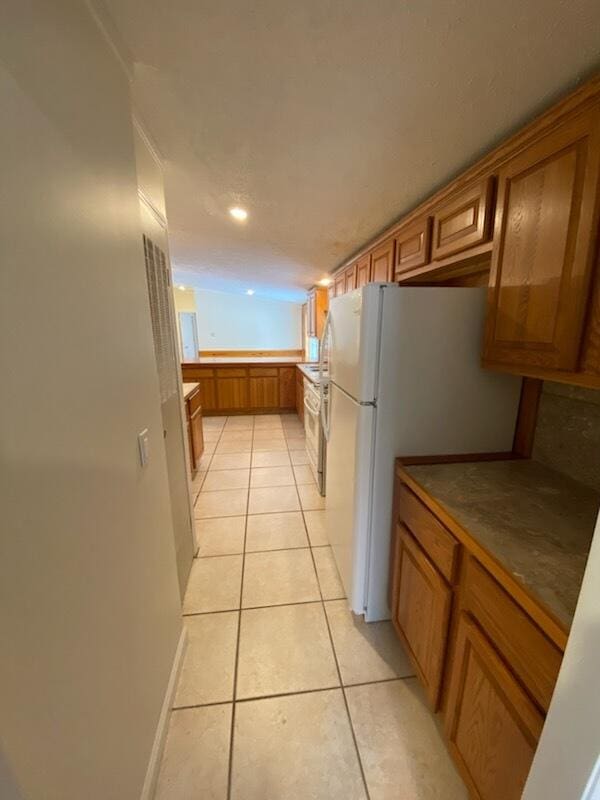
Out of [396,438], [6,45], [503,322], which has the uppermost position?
[6,45]

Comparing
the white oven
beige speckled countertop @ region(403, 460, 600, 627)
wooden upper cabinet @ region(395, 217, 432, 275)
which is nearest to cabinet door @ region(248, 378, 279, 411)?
the white oven

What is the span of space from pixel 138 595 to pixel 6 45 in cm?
129

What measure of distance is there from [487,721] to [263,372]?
475 cm

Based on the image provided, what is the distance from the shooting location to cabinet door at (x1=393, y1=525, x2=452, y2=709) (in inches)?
42.5

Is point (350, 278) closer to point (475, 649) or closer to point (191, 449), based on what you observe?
point (191, 449)

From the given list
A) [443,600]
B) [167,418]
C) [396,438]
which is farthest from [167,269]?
[443,600]

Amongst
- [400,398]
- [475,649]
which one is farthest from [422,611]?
[400,398]

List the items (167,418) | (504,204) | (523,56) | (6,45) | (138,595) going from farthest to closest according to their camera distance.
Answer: (167,418) → (504,204) → (138,595) → (523,56) → (6,45)

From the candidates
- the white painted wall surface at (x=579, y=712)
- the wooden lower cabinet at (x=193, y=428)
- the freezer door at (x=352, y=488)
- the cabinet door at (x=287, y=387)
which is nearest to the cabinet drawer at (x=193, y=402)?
the wooden lower cabinet at (x=193, y=428)

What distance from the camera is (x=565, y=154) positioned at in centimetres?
87

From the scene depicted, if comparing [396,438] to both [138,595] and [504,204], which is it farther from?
[138,595]

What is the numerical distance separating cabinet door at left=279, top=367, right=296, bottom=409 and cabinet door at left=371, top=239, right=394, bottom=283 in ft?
9.94

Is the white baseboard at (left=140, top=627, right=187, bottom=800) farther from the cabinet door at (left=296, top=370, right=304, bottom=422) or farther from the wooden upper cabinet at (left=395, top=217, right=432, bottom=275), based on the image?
the cabinet door at (left=296, top=370, right=304, bottom=422)

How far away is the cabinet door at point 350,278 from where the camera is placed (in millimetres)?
2886
